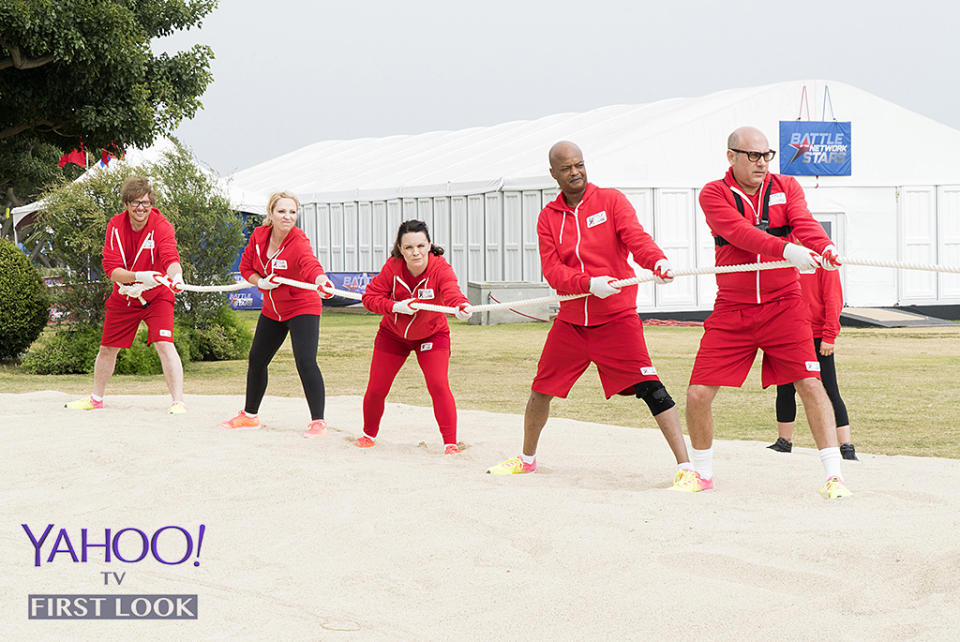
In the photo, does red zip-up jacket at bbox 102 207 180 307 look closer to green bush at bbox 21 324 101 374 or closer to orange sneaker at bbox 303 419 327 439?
orange sneaker at bbox 303 419 327 439

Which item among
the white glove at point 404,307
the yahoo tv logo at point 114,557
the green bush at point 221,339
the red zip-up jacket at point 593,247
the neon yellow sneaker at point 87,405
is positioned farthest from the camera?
the green bush at point 221,339

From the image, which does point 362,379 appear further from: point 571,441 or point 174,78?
point 174,78

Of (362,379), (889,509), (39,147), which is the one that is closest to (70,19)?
(362,379)

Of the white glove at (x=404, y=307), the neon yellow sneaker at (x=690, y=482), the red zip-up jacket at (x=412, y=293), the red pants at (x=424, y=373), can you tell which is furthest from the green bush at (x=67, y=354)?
the neon yellow sneaker at (x=690, y=482)

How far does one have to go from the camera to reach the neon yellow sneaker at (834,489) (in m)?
5.54

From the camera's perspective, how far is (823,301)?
24.1 feet

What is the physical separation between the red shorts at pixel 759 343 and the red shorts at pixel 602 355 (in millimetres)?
A: 333

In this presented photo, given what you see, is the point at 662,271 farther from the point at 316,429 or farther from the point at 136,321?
the point at 136,321

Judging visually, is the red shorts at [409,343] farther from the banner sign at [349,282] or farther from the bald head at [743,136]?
the banner sign at [349,282]

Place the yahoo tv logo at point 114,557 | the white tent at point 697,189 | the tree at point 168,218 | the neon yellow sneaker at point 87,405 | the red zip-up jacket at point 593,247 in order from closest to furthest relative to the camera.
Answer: the yahoo tv logo at point 114,557 → the red zip-up jacket at point 593,247 → the neon yellow sneaker at point 87,405 → the tree at point 168,218 → the white tent at point 697,189

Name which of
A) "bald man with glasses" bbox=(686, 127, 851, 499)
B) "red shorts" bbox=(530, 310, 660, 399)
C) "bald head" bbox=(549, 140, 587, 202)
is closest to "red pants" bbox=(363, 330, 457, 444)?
"red shorts" bbox=(530, 310, 660, 399)

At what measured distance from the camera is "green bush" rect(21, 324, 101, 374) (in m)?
13.8

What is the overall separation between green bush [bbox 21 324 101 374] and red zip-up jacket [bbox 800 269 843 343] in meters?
9.43

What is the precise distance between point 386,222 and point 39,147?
746 inches
